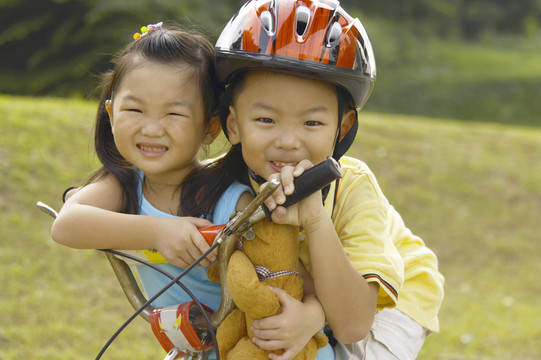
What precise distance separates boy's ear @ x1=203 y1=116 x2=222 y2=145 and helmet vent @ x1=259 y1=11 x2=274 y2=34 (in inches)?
15.7

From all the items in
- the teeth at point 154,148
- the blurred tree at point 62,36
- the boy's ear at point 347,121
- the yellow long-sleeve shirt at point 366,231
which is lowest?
the blurred tree at point 62,36

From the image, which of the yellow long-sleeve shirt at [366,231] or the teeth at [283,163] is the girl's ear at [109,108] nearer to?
the teeth at [283,163]

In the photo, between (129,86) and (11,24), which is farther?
(11,24)

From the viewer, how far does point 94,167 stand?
8.58 metres

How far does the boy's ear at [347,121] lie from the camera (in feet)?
8.34

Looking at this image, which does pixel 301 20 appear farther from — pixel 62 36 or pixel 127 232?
pixel 62 36

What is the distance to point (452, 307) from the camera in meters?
7.73

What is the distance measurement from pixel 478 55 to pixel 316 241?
29878mm

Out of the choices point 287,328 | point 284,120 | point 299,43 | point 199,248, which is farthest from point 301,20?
point 287,328

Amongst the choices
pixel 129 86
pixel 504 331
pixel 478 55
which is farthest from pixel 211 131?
pixel 478 55

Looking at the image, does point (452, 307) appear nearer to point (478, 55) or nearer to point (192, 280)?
point (192, 280)

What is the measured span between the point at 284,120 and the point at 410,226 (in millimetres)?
7135

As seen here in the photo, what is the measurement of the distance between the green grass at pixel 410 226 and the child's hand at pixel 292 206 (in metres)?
4.22

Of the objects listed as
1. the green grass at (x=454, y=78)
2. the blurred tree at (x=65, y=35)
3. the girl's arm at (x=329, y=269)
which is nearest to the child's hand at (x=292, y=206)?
the girl's arm at (x=329, y=269)
